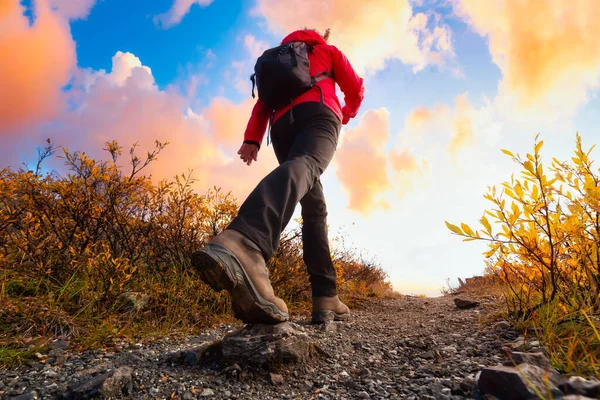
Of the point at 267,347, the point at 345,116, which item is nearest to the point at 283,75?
the point at 345,116

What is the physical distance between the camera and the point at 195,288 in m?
Answer: 3.14

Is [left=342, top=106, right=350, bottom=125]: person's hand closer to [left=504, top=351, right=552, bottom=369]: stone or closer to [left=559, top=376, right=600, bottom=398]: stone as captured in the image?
[left=504, top=351, right=552, bottom=369]: stone

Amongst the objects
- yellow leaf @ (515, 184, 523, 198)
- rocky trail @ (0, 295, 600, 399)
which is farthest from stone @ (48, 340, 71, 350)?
yellow leaf @ (515, 184, 523, 198)

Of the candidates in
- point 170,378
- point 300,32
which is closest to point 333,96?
point 300,32

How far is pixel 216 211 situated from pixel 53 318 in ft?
5.65

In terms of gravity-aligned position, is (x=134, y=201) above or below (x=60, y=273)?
above

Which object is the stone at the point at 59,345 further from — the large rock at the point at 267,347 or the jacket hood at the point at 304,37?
the jacket hood at the point at 304,37

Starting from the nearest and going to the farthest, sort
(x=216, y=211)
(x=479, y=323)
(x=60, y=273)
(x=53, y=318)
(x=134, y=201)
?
(x=53, y=318)
(x=479, y=323)
(x=60, y=273)
(x=134, y=201)
(x=216, y=211)

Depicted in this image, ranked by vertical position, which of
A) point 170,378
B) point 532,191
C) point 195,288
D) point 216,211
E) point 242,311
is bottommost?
point 170,378

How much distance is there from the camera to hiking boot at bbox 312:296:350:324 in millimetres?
3025

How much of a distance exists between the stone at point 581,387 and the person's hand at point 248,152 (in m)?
2.60

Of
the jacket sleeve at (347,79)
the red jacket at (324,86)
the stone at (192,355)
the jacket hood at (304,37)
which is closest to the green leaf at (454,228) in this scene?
the stone at (192,355)

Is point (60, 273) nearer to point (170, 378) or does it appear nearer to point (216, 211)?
point (216, 211)

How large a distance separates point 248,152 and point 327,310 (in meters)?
1.54
